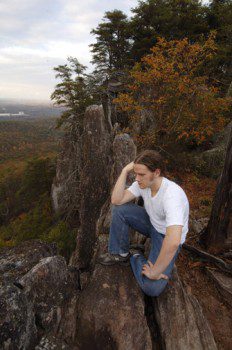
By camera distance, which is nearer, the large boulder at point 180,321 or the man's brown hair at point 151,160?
the large boulder at point 180,321

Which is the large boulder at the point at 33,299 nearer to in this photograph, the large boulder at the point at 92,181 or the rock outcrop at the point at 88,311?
the rock outcrop at the point at 88,311

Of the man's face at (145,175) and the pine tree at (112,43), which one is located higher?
the pine tree at (112,43)

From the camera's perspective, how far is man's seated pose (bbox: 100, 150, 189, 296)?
2.95 metres

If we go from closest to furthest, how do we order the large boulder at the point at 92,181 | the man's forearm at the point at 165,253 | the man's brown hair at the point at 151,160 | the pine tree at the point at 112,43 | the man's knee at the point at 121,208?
1. the man's forearm at the point at 165,253
2. the man's brown hair at the point at 151,160
3. the man's knee at the point at 121,208
4. the large boulder at the point at 92,181
5. the pine tree at the point at 112,43

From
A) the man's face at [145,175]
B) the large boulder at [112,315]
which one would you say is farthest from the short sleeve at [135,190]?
the large boulder at [112,315]

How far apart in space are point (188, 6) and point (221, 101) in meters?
12.3

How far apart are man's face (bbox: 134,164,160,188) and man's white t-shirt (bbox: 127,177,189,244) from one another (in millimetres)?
143

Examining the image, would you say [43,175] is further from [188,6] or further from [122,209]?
[122,209]

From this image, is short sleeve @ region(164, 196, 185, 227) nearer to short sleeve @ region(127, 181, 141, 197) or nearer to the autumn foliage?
short sleeve @ region(127, 181, 141, 197)

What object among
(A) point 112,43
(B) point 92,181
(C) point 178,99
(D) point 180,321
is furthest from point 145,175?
(A) point 112,43

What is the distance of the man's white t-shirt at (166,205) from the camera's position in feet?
9.70

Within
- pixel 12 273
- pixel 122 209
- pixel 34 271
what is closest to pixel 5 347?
pixel 34 271

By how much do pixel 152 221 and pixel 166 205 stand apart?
667 millimetres

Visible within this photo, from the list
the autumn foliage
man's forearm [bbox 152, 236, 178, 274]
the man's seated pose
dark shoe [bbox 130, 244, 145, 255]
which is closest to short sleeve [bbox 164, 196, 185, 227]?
the man's seated pose
